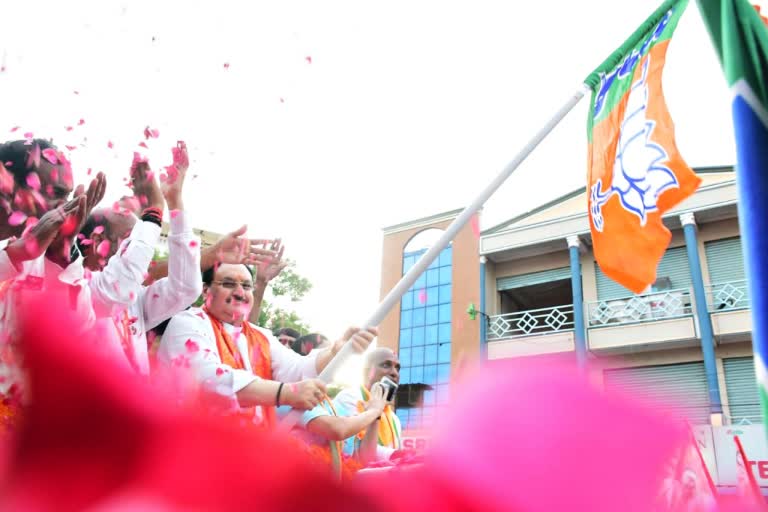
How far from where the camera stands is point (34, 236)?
52.9 inches

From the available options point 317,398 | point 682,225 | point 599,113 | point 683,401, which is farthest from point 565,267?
point 683,401

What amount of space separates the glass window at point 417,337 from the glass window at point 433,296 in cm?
84

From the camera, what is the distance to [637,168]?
2088 millimetres

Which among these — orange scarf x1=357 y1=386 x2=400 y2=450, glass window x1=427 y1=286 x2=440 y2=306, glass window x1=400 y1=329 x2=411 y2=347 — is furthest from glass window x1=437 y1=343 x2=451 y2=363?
orange scarf x1=357 y1=386 x2=400 y2=450

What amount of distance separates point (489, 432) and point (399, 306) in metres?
17.0

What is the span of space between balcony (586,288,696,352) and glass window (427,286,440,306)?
442 cm

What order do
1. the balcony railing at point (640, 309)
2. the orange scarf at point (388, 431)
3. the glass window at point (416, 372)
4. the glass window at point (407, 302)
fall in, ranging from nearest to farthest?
the orange scarf at point (388, 431)
the balcony railing at point (640, 309)
the glass window at point (416, 372)
the glass window at point (407, 302)

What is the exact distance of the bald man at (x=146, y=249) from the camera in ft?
5.47

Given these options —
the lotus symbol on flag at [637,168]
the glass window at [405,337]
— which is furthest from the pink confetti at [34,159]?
the glass window at [405,337]

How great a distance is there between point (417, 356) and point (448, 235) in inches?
545

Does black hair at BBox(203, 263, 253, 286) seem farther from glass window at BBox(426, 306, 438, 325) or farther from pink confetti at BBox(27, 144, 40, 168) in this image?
glass window at BBox(426, 306, 438, 325)

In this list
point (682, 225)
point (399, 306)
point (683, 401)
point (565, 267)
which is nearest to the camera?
point (683, 401)

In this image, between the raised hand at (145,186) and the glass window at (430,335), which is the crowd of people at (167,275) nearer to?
the raised hand at (145,186)

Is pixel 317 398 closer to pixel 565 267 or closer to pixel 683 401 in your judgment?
→ pixel 683 401
